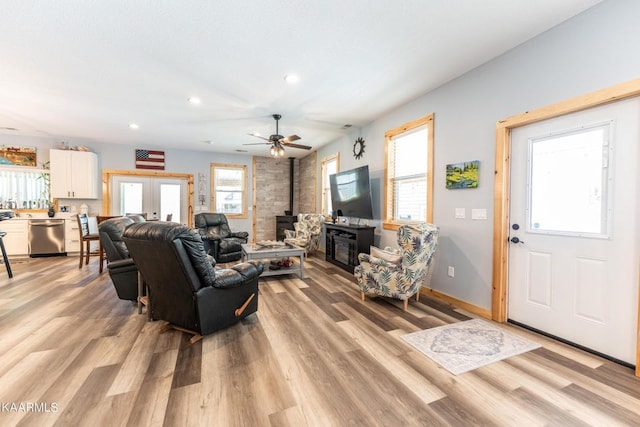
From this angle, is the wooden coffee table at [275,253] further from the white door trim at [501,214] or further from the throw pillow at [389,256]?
the white door trim at [501,214]

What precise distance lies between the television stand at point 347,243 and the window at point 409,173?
1.39ft

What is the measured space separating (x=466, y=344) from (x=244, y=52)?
3554 millimetres

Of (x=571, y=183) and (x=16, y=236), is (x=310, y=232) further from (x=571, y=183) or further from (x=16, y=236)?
(x=16, y=236)

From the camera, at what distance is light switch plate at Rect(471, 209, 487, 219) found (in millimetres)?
3000

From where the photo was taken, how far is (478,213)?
10.1ft

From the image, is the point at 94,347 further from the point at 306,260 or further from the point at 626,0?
the point at 626,0

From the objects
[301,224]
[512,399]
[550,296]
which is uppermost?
[301,224]

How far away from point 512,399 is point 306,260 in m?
4.42

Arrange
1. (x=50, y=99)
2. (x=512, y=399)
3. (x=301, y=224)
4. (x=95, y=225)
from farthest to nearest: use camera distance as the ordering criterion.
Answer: (x=301, y=224) → (x=95, y=225) → (x=50, y=99) → (x=512, y=399)

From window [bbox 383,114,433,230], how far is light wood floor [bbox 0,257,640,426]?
1.68m

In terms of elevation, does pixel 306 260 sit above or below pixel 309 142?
below

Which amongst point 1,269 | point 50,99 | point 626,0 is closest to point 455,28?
point 626,0

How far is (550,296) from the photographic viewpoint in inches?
98.4

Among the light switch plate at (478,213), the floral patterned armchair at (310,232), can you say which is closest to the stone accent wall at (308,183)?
the floral patterned armchair at (310,232)
